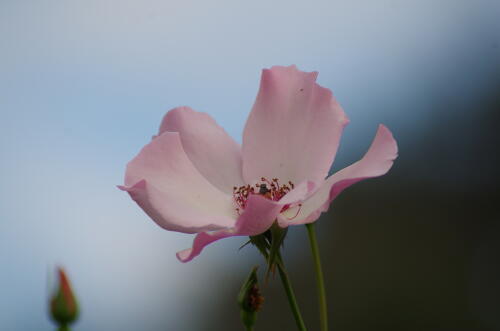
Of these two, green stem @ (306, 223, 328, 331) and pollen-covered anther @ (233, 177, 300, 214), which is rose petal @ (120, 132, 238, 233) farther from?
green stem @ (306, 223, 328, 331)

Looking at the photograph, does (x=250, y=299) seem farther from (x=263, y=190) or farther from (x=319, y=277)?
(x=263, y=190)

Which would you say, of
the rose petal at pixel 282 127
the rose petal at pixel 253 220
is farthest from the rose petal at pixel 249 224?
the rose petal at pixel 282 127

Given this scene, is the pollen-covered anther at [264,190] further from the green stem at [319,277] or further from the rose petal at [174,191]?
the green stem at [319,277]

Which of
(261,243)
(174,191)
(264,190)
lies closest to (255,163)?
(264,190)

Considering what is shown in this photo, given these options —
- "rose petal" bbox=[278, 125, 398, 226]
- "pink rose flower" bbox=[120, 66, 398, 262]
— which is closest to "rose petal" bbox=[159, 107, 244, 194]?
"pink rose flower" bbox=[120, 66, 398, 262]

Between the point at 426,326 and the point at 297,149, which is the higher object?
the point at 297,149

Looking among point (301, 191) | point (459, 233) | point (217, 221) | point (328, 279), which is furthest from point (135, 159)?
point (459, 233)

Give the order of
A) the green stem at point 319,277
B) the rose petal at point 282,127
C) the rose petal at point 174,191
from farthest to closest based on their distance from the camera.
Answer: the rose petal at point 282,127 → the rose petal at point 174,191 → the green stem at point 319,277

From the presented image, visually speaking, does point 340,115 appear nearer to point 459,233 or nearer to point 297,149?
point 297,149
